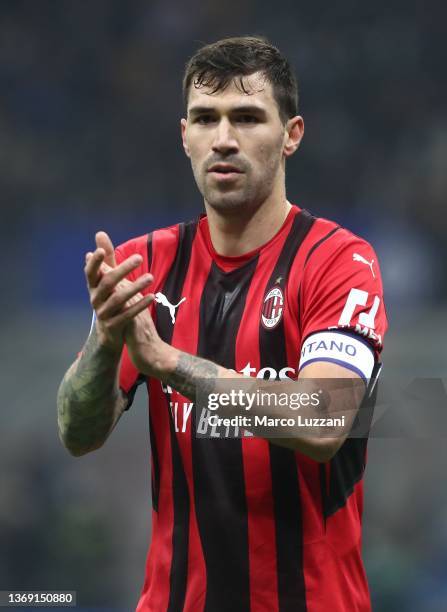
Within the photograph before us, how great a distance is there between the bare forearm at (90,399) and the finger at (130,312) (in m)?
0.17

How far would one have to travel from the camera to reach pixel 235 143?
2867mm

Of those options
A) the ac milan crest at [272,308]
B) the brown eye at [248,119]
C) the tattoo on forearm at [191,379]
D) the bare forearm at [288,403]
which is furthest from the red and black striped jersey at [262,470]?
the brown eye at [248,119]

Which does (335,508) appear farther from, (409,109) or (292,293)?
(409,109)

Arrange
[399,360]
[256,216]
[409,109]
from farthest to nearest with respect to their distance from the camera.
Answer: [409,109] → [399,360] → [256,216]

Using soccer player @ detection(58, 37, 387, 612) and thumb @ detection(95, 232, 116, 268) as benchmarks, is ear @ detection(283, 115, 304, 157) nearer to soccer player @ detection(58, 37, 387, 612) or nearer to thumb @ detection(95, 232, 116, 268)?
soccer player @ detection(58, 37, 387, 612)

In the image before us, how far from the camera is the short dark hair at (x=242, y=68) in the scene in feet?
9.71

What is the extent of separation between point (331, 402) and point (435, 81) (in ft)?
18.8

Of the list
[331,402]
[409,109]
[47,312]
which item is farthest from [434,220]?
[331,402]

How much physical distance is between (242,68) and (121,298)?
2.93 feet

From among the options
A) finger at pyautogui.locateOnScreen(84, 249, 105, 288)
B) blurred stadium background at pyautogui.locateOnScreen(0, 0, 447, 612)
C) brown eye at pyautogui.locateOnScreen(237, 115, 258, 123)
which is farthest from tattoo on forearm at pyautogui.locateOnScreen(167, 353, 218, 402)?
blurred stadium background at pyautogui.locateOnScreen(0, 0, 447, 612)

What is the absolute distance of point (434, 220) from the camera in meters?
7.31

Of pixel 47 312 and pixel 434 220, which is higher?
pixel 434 220

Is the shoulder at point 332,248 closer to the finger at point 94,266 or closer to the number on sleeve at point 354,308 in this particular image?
the number on sleeve at point 354,308

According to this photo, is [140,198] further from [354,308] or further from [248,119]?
[354,308]
